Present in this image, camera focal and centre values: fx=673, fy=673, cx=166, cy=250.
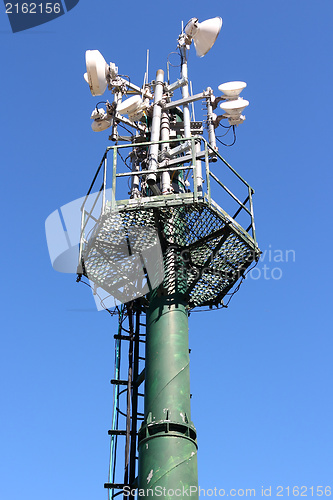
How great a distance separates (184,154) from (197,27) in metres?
3.83

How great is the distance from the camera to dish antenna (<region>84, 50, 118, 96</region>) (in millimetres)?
16109

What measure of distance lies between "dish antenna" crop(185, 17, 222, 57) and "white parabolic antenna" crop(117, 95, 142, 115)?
2.49m

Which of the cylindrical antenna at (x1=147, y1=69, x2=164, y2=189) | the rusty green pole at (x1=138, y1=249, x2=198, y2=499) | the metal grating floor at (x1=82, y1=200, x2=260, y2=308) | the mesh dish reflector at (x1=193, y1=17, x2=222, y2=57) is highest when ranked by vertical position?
the mesh dish reflector at (x1=193, y1=17, x2=222, y2=57)

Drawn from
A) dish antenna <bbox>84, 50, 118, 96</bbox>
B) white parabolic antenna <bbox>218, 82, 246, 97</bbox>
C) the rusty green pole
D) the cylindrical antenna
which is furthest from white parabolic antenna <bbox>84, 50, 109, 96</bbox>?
the rusty green pole

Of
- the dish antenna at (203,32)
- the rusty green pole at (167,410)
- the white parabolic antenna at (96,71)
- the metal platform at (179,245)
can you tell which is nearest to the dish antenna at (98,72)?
the white parabolic antenna at (96,71)

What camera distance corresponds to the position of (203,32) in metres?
17.0

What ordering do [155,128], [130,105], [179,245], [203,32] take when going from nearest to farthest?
[179,245] < [130,105] < [155,128] < [203,32]

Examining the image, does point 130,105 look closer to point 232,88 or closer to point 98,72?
point 98,72

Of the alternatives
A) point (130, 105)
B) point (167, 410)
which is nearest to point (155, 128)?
point (130, 105)

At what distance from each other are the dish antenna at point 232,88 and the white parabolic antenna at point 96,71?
2.83m

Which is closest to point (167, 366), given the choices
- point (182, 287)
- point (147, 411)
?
point (147, 411)

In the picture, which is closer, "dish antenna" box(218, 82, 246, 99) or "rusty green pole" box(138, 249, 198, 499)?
"rusty green pole" box(138, 249, 198, 499)

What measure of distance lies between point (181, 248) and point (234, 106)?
4.23m

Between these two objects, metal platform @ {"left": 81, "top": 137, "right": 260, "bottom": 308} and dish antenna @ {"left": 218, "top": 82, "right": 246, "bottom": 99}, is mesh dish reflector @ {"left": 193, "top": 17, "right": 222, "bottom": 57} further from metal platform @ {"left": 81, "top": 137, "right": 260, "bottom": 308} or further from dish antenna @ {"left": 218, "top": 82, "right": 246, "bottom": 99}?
metal platform @ {"left": 81, "top": 137, "right": 260, "bottom": 308}
